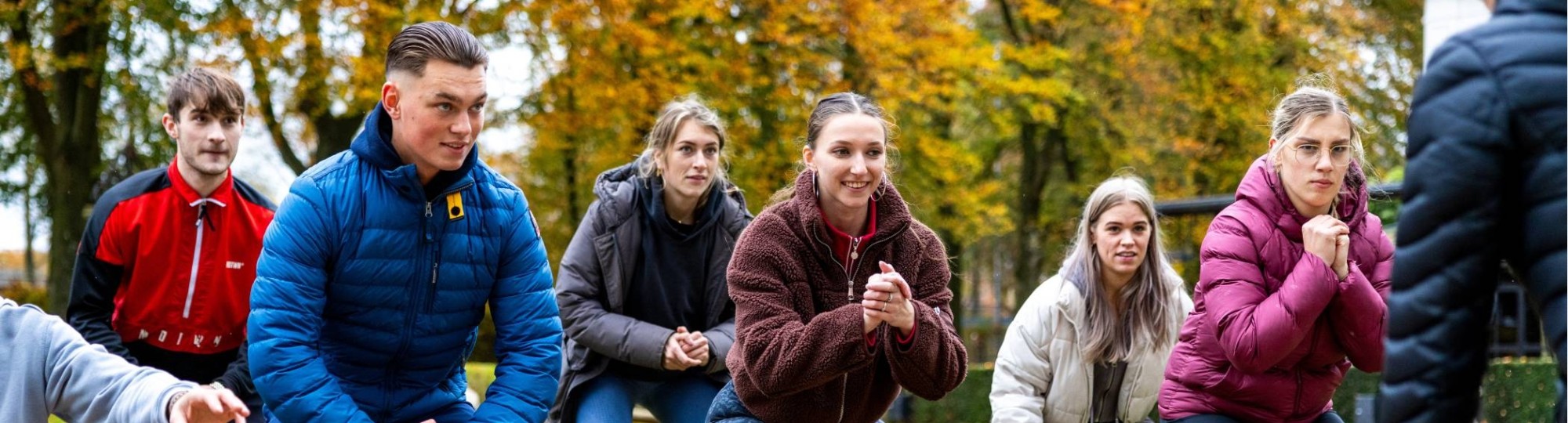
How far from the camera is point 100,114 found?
1934 centimetres

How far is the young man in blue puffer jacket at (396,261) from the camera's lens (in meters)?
3.91

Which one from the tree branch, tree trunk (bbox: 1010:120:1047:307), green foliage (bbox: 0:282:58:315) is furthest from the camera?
green foliage (bbox: 0:282:58:315)

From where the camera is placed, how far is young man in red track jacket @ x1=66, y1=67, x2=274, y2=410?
5.29 meters

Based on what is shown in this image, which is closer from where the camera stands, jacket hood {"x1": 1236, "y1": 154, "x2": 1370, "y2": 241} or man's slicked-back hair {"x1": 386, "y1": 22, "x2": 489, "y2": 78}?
man's slicked-back hair {"x1": 386, "y1": 22, "x2": 489, "y2": 78}

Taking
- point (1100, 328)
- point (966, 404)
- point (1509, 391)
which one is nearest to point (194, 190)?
point (1100, 328)

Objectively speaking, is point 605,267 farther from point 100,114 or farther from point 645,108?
point 100,114

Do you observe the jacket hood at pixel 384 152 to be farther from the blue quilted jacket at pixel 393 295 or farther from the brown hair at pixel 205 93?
the brown hair at pixel 205 93

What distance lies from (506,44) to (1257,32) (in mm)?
10932

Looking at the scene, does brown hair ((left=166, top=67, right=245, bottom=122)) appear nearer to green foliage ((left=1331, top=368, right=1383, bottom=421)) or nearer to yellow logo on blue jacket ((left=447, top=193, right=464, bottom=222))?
yellow logo on blue jacket ((left=447, top=193, right=464, bottom=222))

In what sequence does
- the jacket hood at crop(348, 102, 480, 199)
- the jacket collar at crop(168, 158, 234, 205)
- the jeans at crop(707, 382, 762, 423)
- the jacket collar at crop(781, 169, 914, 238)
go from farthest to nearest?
the jacket collar at crop(168, 158, 234, 205)
the jeans at crop(707, 382, 762, 423)
the jacket collar at crop(781, 169, 914, 238)
the jacket hood at crop(348, 102, 480, 199)

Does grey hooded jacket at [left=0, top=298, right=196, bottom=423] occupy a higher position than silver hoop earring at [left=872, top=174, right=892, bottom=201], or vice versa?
silver hoop earring at [left=872, top=174, right=892, bottom=201]

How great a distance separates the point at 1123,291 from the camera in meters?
5.73

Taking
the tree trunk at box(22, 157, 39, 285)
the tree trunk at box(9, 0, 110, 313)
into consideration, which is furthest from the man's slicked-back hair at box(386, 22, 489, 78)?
the tree trunk at box(22, 157, 39, 285)

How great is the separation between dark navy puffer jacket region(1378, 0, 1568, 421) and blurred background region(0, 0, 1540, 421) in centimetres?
888
